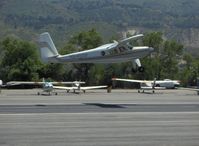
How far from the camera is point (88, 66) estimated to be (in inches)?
4193

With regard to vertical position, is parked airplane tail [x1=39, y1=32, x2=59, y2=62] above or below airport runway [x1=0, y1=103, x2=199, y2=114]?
above

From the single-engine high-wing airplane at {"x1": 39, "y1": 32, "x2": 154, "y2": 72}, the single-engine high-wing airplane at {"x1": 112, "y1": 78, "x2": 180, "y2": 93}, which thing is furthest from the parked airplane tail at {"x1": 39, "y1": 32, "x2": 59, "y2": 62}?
the single-engine high-wing airplane at {"x1": 112, "y1": 78, "x2": 180, "y2": 93}

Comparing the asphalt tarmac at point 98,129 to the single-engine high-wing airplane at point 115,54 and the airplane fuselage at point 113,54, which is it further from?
the airplane fuselage at point 113,54

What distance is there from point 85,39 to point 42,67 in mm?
10661

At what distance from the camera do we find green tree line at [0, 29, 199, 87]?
10419cm

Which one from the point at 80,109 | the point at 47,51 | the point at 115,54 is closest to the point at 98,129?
the point at 80,109

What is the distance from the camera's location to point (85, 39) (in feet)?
351

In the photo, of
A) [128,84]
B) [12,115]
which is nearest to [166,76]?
[128,84]

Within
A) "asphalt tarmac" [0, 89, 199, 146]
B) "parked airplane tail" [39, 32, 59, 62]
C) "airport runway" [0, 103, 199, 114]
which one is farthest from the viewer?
"parked airplane tail" [39, 32, 59, 62]

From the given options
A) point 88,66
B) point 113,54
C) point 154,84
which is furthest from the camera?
point 88,66

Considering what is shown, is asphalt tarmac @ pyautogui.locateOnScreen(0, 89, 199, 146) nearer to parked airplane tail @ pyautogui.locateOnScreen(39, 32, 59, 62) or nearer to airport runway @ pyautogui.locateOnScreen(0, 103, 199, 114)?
airport runway @ pyautogui.locateOnScreen(0, 103, 199, 114)

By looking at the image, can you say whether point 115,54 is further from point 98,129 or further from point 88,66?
point 88,66

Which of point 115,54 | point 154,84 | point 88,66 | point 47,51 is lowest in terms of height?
point 154,84

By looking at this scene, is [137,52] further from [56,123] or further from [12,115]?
[56,123]
